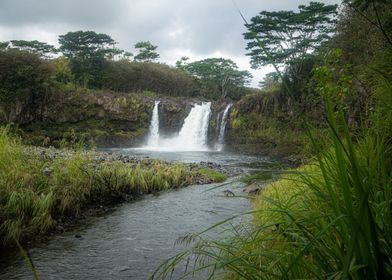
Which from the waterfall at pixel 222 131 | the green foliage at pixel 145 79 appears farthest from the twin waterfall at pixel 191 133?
the green foliage at pixel 145 79

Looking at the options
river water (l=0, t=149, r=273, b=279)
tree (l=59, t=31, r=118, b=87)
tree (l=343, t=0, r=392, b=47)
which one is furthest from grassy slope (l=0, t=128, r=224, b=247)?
tree (l=59, t=31, r=118, b=87)

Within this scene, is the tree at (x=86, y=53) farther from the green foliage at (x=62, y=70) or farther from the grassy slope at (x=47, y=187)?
the grassy slope at (x=47, y=187)

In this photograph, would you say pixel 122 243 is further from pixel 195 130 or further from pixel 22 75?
pixel 22 75

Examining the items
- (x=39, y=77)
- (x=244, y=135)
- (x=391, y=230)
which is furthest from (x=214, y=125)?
(x=391, y=230)

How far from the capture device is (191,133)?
28.9 meters

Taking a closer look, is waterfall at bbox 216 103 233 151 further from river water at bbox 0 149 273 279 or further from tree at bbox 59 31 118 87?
river water at bbox 0 149 273 279

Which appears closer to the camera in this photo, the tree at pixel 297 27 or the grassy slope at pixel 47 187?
the grassy slope at pixel 47 187

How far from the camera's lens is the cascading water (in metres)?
28.2

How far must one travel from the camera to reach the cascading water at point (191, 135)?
28.2m

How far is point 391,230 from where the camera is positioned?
121cm

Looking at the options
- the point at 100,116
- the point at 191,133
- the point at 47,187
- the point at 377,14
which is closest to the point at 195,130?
the point at 191,133

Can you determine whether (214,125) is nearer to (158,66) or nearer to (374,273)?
(158,66)

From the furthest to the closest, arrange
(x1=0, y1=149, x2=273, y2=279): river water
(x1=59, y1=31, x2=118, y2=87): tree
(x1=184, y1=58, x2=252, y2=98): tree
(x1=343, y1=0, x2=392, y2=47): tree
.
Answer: (x1=184, y1=58, x2=252, y2=98): tree, (x1=59, y1=31, x2=118, y2=87): tree, (x1=0, y1=149, x2=273, y2=279): river water, (x1=343, y1=0, x2=392, y2=47): tree

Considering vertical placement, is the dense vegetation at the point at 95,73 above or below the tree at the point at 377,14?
above
